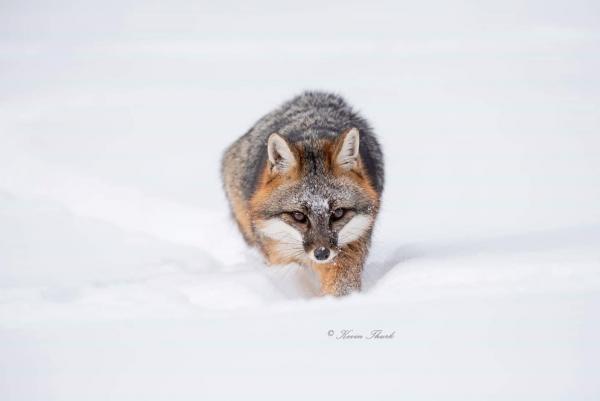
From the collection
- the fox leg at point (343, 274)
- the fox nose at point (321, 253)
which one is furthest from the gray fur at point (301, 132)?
the fox nose at point (321, 253)

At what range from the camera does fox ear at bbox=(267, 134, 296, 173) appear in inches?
222

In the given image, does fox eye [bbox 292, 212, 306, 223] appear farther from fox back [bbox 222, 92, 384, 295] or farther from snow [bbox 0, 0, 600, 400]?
snow [bbox 0, 0, 600, 400]

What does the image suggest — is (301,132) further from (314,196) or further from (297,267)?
(297,267)

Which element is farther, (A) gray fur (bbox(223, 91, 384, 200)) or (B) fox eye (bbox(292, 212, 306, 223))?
(A) gray fur (bbox(223, 91, 384, 200))

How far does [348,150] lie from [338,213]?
1.93 ft

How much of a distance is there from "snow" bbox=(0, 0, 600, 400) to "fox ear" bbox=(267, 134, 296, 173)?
1.07 meters

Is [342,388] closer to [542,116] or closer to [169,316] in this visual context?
[169,316]

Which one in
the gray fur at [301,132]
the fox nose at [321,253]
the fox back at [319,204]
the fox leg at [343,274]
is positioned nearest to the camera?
the fox nose at [321,253]

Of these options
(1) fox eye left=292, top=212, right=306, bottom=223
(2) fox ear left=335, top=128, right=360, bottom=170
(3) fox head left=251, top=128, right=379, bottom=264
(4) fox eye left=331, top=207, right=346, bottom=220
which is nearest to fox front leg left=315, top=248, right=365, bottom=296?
(3) fox head left=251, top=128, right=379, bottom=264

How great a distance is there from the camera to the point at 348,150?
19.0ft

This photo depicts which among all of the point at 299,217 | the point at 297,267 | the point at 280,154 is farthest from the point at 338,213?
the point at 297,267

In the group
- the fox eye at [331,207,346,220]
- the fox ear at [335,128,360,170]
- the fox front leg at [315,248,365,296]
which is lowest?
the fox front leg at [315,248,365,296]

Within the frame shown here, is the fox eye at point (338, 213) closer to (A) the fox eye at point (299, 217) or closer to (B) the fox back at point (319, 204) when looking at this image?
(B) the fox back at point (319, 204)

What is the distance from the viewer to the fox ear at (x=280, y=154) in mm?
5648
